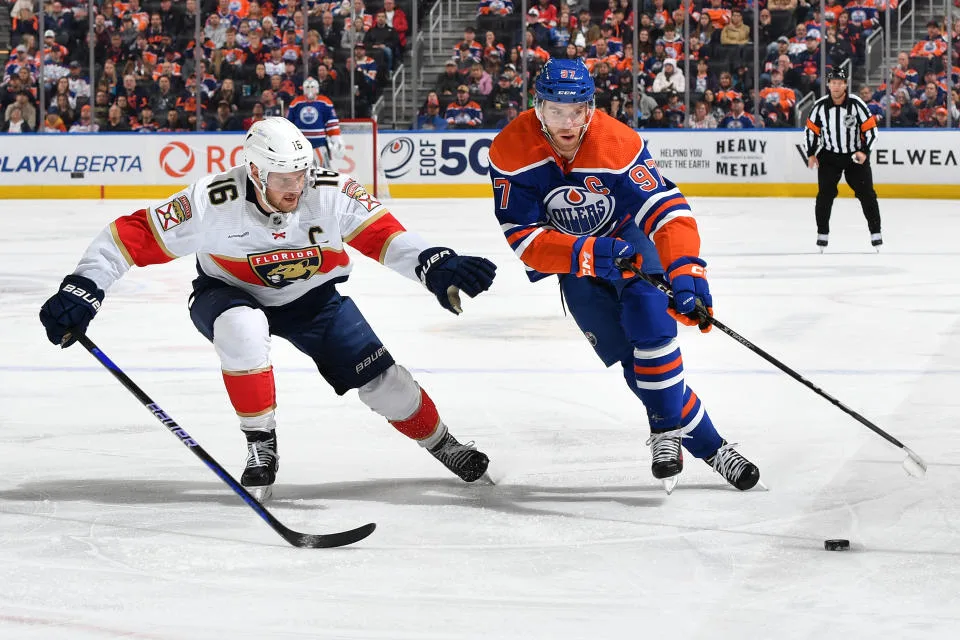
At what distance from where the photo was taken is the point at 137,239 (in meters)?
3.71

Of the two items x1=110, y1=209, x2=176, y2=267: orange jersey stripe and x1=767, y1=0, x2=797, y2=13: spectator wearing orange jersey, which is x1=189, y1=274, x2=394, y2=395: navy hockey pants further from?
x1=767, y1=0, x2=797, y2=13: spectator wearing orange jersey

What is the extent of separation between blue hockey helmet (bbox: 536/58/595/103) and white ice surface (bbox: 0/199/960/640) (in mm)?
1022

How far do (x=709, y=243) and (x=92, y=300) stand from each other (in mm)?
7781

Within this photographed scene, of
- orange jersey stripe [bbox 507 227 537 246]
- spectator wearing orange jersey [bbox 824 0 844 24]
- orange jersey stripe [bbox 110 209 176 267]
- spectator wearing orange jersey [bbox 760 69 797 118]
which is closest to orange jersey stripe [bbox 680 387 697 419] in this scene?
orange jersey stripe [bbox 507 227 537 246]

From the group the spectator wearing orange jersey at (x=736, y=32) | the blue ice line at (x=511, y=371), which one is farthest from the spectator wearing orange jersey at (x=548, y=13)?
the blue ice line at (x=511, y=371)

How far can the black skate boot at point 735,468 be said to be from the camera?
12.4 ft

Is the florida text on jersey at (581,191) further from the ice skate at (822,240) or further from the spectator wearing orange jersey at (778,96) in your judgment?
the spectator wearing orange jersey at (778,96)

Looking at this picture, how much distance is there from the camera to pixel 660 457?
376cm

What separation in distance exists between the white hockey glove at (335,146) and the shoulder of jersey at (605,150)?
38.1 ft

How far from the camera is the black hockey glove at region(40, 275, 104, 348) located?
3.51 metres

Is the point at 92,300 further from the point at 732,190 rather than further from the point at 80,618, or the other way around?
the point at 732,190

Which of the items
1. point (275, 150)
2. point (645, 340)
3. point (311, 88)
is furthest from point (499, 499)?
point (311, 88)

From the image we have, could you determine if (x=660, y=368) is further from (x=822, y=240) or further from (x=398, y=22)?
(x=398, y=22)

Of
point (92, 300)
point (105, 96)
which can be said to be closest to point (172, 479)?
point (92, 300)
